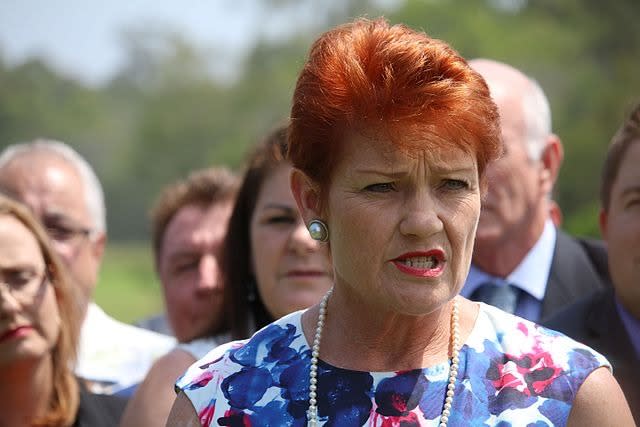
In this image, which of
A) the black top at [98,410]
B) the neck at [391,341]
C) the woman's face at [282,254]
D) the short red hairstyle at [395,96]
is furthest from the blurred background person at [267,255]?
the short red hairstyle at [395,96]

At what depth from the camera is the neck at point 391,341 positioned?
3.12 meters

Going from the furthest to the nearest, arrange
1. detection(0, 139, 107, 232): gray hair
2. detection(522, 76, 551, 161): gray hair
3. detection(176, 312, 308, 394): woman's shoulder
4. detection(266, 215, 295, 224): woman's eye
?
detection(0, 139, 107, 232): gray hair
detection(522, 76, 551, 161): gray hair
detection(266, 215, 295, 224): woman's eye
detection(176, 312, 308, 394): woman's shoulder

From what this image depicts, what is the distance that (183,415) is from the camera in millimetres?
3225

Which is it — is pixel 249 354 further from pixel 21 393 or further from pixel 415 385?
pixel 21 393

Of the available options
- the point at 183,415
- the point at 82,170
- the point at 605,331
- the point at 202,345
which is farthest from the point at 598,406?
the point at 82,170

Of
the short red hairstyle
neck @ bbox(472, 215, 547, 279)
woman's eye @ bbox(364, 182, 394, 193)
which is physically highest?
the short red hairstyle

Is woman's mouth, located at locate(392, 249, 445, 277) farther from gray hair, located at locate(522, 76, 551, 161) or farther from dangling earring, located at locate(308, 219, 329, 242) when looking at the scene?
gray hair, located at locate(522, 76, 551, 161)

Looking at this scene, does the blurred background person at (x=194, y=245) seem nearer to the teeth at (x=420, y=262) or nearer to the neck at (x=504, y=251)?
the neck at (x=504, y=251)

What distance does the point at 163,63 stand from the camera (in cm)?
4566

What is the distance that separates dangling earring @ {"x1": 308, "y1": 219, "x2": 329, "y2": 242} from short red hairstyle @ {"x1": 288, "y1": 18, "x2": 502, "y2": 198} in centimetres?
16

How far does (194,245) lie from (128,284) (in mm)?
22356

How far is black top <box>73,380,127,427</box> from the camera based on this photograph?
4.81 metres

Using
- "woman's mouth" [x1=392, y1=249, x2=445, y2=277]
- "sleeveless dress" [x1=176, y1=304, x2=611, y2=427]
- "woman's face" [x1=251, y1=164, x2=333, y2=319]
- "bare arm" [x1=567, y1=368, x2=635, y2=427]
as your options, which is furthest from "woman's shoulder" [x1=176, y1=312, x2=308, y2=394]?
"woman's face" [x1=251, y1=164, x2=333, y2=319]

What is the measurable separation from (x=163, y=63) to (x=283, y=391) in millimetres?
43375
